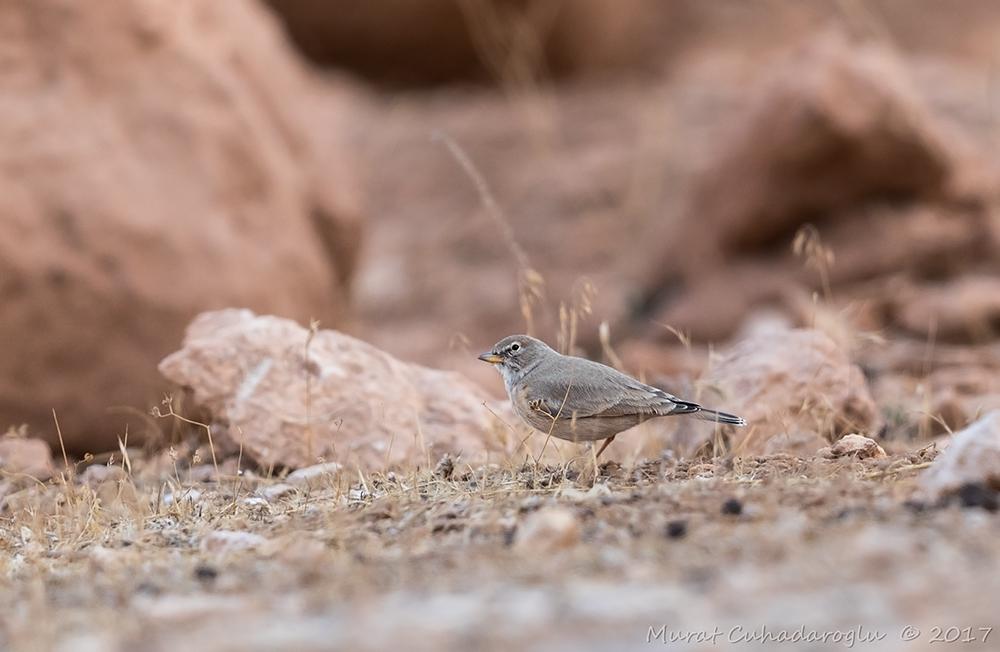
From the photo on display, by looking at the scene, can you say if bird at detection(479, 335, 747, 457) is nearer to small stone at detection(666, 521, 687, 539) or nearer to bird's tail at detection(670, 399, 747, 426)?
bird's tail at detection(670, 399, 747, 426)

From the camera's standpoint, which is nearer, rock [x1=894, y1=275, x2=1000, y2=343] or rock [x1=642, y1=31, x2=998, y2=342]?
rock [x1=894, y1=275, x2=1000, y2=343]

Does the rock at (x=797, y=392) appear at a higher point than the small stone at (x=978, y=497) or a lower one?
lower

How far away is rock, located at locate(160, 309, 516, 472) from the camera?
436 centimetres

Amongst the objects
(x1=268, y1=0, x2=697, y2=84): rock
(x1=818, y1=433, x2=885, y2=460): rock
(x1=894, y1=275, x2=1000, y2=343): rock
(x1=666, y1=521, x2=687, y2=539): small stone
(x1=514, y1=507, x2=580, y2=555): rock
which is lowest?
(x1=894, y1=275, x2=1000, y2=343): rock

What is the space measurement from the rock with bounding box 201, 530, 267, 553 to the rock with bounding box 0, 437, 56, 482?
142cm

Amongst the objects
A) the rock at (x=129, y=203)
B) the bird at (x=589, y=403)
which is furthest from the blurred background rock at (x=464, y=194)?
the bird at (x=589, y=403)

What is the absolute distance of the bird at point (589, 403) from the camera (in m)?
3.80

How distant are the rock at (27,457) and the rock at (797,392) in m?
2.82

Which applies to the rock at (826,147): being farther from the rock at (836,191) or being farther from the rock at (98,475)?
the rock at (98,475)

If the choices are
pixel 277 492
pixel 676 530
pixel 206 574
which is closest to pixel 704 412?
pixel 676 530

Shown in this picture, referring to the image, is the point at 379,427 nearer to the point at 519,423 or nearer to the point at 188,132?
the point at 519,423

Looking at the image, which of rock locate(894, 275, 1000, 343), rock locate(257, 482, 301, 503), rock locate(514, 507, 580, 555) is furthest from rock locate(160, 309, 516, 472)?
rock locate(894, 275, 1000, 343)

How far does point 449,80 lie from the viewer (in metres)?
15.5

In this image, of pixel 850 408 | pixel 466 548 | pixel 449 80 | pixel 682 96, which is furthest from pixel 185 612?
pixel 449 80
